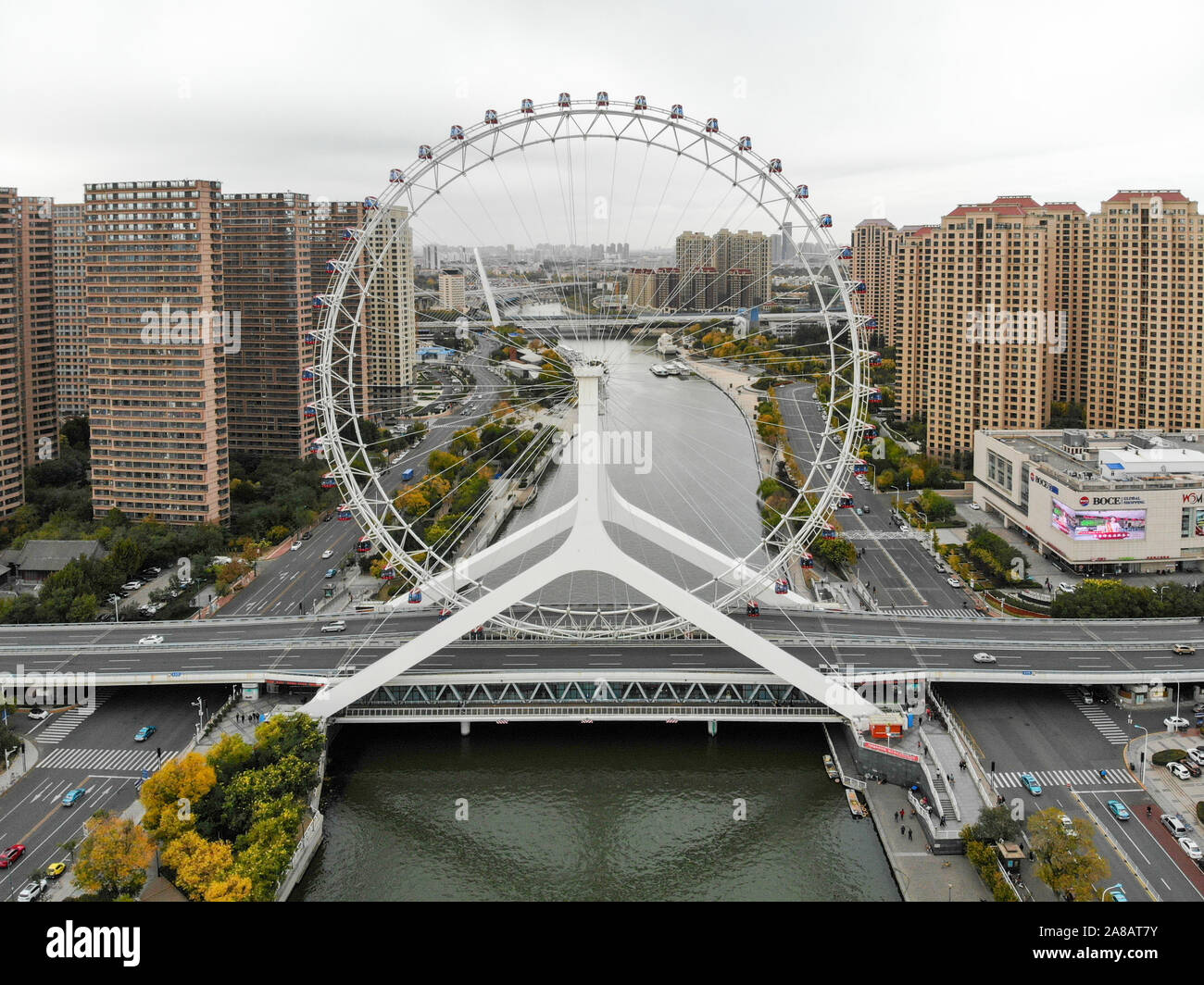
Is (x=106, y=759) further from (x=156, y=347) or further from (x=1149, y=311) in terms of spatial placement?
(x=1149, y=311)

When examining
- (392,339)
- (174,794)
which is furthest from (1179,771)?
(392,339)

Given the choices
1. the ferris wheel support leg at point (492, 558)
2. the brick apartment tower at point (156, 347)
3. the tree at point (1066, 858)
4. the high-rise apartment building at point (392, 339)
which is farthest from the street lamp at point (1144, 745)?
the high-rise apartment building at point (392, 339)

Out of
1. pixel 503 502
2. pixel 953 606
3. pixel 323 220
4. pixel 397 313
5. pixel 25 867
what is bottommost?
pixel 25 867

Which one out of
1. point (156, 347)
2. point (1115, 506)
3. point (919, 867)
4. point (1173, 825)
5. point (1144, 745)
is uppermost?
point (156, 347)

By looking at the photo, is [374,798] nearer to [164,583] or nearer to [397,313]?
[164,583]

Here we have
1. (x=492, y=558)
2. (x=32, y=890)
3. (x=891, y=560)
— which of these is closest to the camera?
(x=32, y=890)
